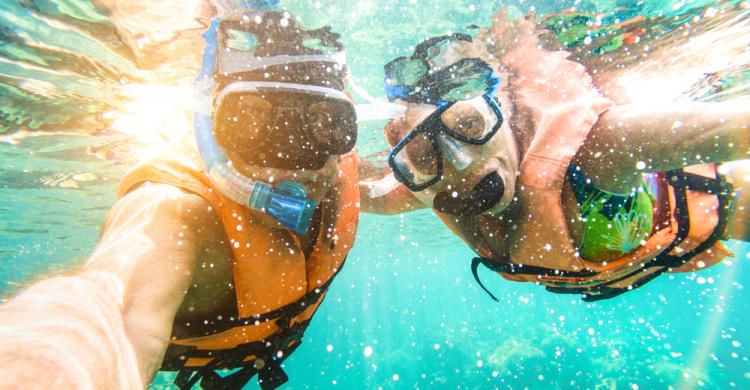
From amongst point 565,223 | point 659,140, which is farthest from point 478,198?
point 659,140

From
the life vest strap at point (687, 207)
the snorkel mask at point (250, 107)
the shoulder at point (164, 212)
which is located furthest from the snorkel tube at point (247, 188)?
the life vest strap at point (687, 207)

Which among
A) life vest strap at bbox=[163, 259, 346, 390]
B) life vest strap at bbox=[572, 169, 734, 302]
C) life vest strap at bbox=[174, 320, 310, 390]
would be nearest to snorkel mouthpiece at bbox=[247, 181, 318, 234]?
life vest strap at bbox=[163, 259, 346, 390]

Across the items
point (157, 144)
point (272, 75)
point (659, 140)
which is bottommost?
point (157, 144)

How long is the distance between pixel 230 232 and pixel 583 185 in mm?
3617

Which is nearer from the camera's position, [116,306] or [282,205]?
[116,306]

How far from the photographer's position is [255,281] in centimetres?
321

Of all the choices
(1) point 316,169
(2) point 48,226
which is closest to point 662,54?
(1) point 316,169

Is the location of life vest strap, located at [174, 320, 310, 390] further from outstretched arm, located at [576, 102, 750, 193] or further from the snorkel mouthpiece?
outstretched arm, located at [576, 102, 750, 193]

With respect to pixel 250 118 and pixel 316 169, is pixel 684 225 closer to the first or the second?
pixel 316 169

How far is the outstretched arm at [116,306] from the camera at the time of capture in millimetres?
1324

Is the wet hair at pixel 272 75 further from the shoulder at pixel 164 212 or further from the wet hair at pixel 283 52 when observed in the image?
the shoulder at pixel 164 212

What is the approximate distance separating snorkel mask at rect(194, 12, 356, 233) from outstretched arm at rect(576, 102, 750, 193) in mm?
2520

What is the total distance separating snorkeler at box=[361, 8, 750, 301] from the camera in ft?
10.1

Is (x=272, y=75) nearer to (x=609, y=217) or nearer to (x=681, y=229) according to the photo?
(x=609, y=217)
